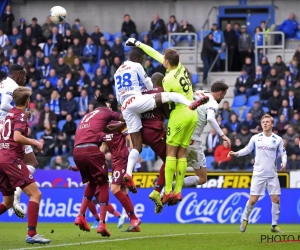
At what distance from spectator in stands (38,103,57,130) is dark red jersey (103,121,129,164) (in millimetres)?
11518

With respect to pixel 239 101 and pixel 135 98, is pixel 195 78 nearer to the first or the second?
pixel 239 101

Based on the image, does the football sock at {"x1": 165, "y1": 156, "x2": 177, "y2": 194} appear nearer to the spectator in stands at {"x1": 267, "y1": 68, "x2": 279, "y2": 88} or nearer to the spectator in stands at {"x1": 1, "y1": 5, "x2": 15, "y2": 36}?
the spectator in stands at {"x1": 267, "y1": 68, "x2": 279, "y2": 88}

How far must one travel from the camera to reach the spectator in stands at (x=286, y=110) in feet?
91.6

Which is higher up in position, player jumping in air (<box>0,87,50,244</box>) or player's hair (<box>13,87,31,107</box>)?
player's hair (<box>13,87,31,107</box>)

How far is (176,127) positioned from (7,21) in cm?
2102

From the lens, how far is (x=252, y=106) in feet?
96.7

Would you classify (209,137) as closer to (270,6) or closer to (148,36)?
(148,36)

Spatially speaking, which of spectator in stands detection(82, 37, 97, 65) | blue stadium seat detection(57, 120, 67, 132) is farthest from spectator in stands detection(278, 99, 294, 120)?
spectator in stands detection(82, 37, 97, 65)

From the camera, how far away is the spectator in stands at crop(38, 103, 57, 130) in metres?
29.7

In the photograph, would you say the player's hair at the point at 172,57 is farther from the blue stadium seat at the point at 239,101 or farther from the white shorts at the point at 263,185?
the blue stadium seat at the point at 239,101

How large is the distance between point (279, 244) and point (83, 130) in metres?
3.97

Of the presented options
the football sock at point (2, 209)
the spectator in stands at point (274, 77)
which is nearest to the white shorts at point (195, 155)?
the football sock at point (2, 209)

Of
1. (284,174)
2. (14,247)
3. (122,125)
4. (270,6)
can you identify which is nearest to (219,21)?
(270,6)

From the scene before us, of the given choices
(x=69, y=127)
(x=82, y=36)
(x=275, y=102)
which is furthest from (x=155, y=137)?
(x=82, y=36)
